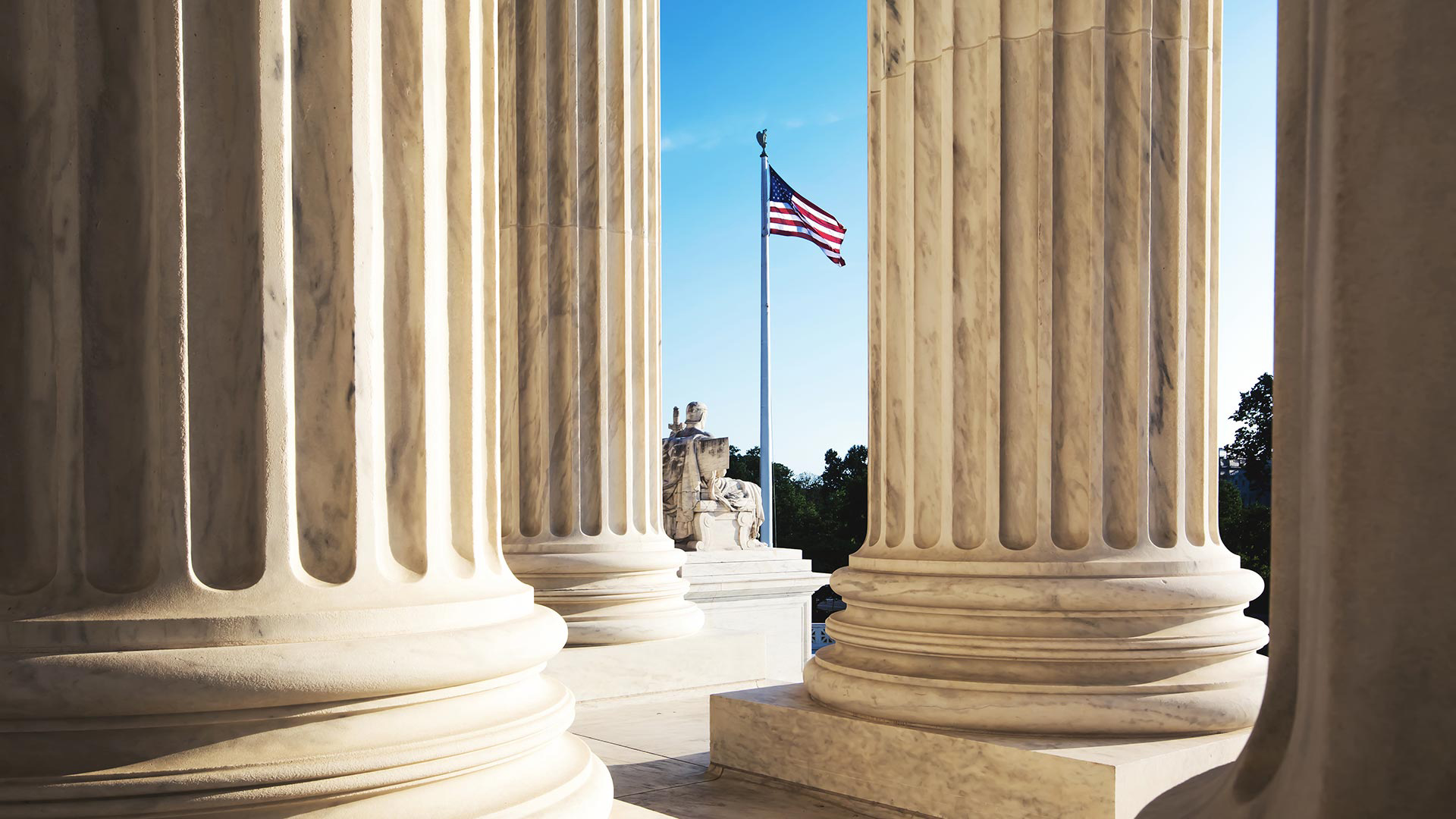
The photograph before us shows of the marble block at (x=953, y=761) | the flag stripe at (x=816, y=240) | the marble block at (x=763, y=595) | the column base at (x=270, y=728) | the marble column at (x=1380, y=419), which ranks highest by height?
the flag stripe at (x=816, y=240)

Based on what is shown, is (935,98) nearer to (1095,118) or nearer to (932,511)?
(1095,118)

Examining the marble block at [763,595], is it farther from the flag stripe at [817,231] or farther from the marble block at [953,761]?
the flag stripe at [817,231]

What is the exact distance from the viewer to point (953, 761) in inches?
1446

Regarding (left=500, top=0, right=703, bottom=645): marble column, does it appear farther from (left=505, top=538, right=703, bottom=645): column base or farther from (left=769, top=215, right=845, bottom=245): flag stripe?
(left=769, top=215, right=845, bottom=245): flag stripe

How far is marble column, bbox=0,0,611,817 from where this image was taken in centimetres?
1914

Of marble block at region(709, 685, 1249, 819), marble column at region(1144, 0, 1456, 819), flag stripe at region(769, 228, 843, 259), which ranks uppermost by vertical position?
flag stripe at region(769, 228, 843, 259)

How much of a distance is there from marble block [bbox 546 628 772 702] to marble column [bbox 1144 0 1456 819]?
162 ft

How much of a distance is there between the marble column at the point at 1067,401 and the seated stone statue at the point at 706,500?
85384 millimetres

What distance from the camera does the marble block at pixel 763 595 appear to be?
100812 millimetres

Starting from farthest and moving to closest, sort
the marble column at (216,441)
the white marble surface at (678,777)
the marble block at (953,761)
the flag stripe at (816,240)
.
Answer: the flag stripe at (816,240), the white marble surface at (678,777), the marble block at (953,761), the marble column at (216,441)

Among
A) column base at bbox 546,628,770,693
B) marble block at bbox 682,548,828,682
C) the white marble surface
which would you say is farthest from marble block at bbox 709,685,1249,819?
marble block at bbox 682,548,828,682

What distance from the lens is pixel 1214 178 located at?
41.3 metres

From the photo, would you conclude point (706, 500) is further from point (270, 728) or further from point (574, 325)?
point (270, 728)

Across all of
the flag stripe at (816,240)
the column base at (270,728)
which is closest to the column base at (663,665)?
the column base at (270,728)
